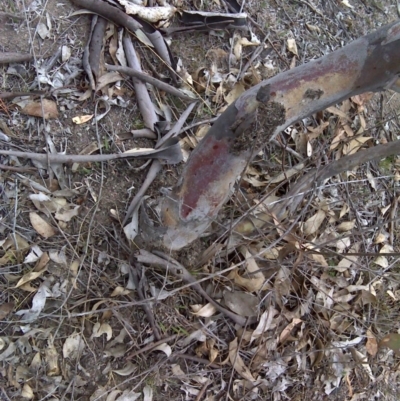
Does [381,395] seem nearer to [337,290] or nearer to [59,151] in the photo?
[337,290]

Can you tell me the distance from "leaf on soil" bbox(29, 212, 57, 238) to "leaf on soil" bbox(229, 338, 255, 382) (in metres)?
0.78

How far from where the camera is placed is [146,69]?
1.83 meters

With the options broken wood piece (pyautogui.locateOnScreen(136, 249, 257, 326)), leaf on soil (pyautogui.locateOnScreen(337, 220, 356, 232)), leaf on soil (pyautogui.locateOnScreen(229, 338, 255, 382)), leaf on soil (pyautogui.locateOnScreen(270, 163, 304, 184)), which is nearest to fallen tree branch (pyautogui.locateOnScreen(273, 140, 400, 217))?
leaf on soil (pyautogui.locateOnScreen(270, 163, 304, 184))

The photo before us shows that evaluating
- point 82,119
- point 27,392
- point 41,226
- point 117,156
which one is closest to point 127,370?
point 27,392

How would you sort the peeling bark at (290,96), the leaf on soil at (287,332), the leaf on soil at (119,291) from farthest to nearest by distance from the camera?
the leaf on soil at (287,332)
the leaf on soil at (119,291)
the peeling bark at (290,96)

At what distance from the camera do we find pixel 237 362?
5.62ft

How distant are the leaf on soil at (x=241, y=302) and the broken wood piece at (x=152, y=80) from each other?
790 millimetres

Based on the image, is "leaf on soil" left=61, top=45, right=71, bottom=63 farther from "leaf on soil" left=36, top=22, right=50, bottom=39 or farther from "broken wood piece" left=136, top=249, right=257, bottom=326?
"broken wood piece" left=136, top=249, right=257, bottom=326

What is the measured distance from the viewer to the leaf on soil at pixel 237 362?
1.70m

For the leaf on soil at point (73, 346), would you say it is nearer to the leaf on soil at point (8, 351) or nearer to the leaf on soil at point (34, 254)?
the leaf on soil at point (8, 351)

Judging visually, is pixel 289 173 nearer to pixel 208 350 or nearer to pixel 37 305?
pixel 208 350

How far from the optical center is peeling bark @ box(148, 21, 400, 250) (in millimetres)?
1143

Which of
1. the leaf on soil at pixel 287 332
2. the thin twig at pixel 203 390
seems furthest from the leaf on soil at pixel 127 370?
the leaf on soil at pixel 287 332

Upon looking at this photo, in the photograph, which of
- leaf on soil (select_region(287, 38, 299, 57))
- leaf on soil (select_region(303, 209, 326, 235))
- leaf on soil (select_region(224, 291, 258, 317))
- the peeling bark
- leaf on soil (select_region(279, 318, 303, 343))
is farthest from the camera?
leaf on soil (select_region(287, 38, 299, 57))
